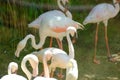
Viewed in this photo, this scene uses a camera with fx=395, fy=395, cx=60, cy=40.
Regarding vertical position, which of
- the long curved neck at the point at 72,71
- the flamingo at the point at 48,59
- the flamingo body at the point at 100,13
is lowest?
the long curved neck at the point at 72,71

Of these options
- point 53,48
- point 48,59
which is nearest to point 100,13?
point 53,48

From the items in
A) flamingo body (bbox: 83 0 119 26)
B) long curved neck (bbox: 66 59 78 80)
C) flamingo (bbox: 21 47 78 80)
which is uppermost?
flamingo body (bbox: 83 0 119 26)

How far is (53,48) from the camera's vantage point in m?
4.73

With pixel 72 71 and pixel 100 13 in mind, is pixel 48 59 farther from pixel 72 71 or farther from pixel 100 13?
pixel 100 13

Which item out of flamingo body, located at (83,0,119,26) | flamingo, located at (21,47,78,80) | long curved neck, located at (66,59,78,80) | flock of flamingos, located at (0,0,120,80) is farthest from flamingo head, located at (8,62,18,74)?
flamingo body, located at (83,0,119,26)

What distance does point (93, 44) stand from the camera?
660cm

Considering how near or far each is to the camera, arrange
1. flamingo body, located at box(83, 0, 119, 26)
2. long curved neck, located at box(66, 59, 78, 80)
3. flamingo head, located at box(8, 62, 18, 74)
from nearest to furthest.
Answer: long curved neck, located at box(66, 59, 78, 80)
flamingo head, located at box(8, 62, 18, 74)
flamingo body, located at box(83, 0, 119, 26)

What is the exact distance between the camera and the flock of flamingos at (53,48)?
159 inches

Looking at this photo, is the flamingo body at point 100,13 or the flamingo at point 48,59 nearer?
the flamingo at point 48,59

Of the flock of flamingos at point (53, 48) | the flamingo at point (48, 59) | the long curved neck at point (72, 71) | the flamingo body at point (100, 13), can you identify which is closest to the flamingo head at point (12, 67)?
the flock of flamingos at point (53, 48)

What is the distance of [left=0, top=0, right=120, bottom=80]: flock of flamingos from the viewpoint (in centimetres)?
405

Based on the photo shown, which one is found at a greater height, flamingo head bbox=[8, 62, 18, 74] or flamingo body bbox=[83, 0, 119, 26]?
flamingo body bbox=[83, 0, 119, 26]

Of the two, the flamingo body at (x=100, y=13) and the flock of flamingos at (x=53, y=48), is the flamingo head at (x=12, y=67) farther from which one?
the flamingo body at (x=100, y=13)

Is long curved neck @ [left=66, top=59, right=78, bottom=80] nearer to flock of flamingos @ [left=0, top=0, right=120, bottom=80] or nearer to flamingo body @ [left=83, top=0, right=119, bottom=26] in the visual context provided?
flock of flamingos @ [left=0, top=0, right=120, bottom=80]
